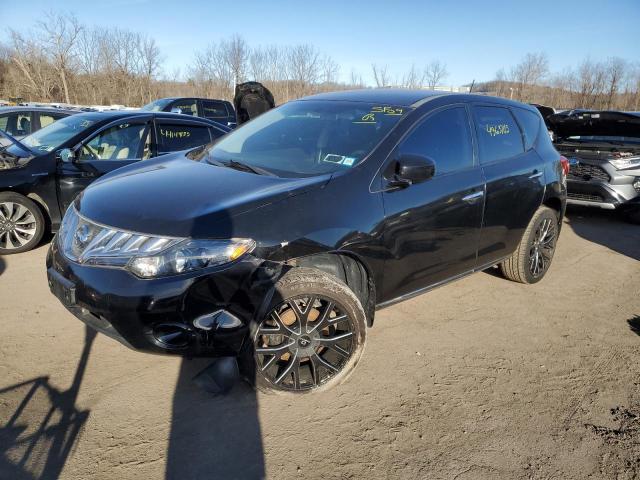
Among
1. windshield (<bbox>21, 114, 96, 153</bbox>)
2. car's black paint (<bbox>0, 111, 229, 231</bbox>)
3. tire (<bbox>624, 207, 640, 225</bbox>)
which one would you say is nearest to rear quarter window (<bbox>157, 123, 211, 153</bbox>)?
car's black paint (<bbox>0, 111, 229, 231</bbox>)

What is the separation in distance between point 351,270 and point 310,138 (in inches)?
42.6

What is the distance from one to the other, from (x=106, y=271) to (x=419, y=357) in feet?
6.74

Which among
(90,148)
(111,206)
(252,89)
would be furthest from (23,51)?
(111,206)

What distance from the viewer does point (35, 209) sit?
4.80 m

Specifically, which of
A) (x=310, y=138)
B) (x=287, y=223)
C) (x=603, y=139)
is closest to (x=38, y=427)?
(x=287, y=223)

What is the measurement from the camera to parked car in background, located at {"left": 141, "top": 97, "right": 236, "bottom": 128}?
12.3 metres

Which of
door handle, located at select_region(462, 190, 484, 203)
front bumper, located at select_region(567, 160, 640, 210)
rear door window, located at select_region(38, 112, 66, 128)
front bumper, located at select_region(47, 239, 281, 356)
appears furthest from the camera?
rear door window, located at select_region(38, 112, 66, 128)

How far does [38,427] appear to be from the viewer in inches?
91.0

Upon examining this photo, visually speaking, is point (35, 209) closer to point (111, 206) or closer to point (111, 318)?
point (111, 206)

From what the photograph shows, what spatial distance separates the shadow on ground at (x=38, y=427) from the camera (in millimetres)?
2076

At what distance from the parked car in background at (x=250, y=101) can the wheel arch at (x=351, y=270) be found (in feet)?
25.8

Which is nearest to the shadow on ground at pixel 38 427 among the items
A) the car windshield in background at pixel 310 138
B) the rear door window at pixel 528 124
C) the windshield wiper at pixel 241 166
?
the windshield wiper at pixel 241 166

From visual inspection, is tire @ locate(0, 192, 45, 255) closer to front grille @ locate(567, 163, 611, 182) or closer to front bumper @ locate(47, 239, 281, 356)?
front bumper @ locate(47, 239, 281, 356)

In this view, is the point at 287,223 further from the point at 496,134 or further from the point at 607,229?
the point at 607,229
